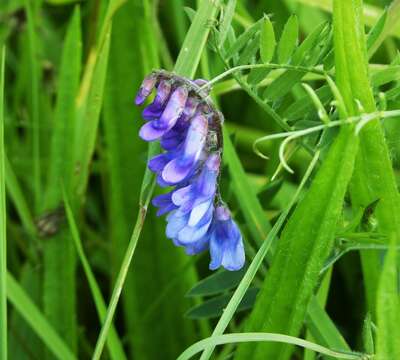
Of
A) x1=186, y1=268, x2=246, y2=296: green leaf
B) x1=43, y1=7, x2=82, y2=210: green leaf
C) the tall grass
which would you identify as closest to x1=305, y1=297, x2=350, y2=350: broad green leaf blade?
the tall grass

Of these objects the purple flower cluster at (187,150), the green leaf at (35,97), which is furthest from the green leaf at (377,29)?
the green leaf at (35,97)

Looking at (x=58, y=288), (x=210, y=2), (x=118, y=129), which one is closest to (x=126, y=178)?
(x=118, y=129)

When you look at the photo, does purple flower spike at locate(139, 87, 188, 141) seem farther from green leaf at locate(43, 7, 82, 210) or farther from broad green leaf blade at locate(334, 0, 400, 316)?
green leaf at locate(43, 7, 82, 210)

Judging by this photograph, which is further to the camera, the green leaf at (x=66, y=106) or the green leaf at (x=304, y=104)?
the green leaf at (x=66, y=106)

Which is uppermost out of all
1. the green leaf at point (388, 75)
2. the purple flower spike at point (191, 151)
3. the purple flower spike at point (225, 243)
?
the purple flower spike at point (191, 151)

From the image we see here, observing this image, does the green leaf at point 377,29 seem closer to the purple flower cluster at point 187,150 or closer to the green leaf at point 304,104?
the green leaf at point 304,104

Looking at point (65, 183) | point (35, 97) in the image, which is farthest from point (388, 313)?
point (35, 97)
